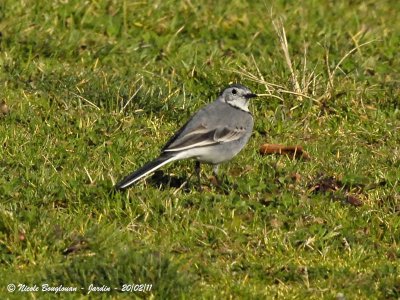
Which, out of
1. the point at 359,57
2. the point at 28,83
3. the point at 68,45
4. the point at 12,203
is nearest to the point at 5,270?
the point at 12,203

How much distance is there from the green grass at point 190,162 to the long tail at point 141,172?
99mm

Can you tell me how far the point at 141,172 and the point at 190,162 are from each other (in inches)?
57.9

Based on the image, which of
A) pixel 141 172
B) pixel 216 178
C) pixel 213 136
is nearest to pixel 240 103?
pixel 213 136

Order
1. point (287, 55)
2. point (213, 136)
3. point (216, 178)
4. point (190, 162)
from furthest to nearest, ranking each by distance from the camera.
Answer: point (287, 55)
point (190, 162)
point (213, 136)
point (216, 178)

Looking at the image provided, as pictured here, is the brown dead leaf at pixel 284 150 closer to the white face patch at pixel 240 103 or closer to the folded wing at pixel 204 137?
the white face patch at pixel 240 103

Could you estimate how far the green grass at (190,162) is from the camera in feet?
26.2

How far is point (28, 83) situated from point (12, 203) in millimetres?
3274

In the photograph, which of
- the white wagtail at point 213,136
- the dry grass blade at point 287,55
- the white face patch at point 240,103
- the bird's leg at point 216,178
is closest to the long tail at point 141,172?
the white wagtail at point 213,136

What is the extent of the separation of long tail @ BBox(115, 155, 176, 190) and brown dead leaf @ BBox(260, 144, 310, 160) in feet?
5.53

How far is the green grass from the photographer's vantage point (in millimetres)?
7977

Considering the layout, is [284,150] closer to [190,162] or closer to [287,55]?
[190,162]

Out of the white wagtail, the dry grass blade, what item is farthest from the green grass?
the white wagtail

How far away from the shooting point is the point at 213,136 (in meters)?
9.88

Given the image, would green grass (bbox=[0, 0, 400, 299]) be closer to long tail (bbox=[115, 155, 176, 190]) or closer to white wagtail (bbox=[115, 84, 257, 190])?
long tail (bbox=[115, 155, 176, 190])
